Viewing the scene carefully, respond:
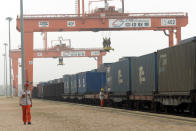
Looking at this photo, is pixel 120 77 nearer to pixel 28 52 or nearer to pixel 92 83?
pixel 92 83

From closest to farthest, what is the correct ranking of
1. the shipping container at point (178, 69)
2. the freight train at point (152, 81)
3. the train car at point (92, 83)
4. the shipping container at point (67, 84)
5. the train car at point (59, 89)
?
the shipping container at point (178, 69) < the freight train at point (152, 81) < the train car at point (92, 83) < the shipping container at point (67, 84) < the train car at point (59, 89)

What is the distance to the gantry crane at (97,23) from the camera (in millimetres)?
37656

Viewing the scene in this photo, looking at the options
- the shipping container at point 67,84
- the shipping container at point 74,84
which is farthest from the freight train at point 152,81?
the shipping container at point 67,84

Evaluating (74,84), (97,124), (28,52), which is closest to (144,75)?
(97,124)

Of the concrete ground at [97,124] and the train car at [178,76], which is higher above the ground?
the train car at [178,76]

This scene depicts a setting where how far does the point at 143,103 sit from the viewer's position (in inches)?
941

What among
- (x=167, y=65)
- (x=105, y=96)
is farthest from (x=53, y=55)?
(x=167, y=65)

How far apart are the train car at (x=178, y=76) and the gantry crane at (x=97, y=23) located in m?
18.0

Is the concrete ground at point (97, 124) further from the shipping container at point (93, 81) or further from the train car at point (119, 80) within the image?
the shipping container at point (93, 81)

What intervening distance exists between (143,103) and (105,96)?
6790mm

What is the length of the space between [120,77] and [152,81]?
542 cm

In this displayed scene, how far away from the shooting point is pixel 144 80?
74.0ft

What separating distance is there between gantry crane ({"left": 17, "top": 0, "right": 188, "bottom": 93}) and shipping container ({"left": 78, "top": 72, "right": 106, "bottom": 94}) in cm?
518

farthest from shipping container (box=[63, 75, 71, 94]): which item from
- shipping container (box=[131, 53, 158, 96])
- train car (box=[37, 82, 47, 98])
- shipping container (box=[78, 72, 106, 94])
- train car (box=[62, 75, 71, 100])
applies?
shipping container (box=[131, 53, 158, 96])
